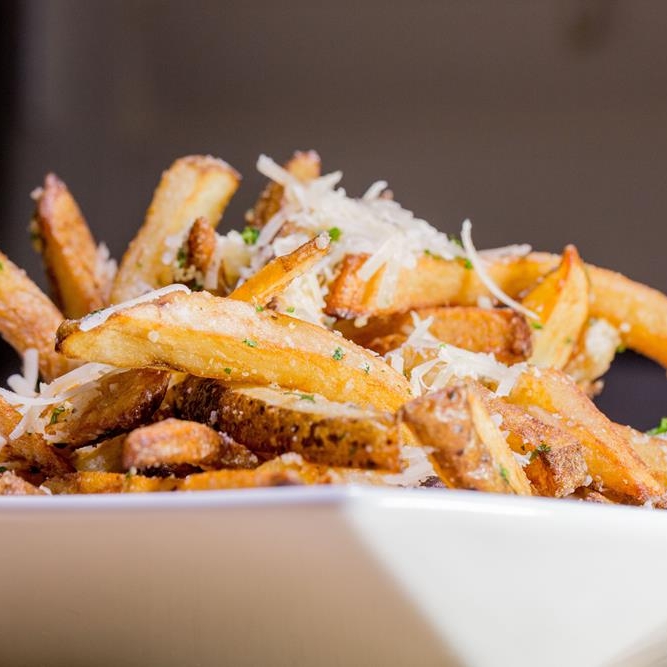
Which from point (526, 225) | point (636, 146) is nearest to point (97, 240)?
point (526, 225)

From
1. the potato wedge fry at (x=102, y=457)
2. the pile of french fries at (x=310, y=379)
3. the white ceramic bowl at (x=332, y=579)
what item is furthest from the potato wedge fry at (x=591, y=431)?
the potato wedge fry at (x=102, y=457)

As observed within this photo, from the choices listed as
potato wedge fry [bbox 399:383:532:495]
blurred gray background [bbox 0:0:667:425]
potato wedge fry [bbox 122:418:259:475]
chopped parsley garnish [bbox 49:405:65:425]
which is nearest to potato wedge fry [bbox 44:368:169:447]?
chopped parsley garnish [bbox 49:405:65:425]

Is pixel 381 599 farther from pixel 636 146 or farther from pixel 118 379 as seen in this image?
pixel 636 146

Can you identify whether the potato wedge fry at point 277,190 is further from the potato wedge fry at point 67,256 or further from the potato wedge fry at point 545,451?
the potato wedge fry at point 545,451

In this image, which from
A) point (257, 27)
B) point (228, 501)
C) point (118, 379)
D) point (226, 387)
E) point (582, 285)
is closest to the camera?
point (228, 501)

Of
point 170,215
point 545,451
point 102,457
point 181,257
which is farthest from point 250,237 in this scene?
point 545,451

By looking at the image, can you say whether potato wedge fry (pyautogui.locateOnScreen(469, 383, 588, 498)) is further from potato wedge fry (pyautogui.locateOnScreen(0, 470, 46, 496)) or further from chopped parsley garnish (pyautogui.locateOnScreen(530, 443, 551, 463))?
potato wedge fry (pyautogui.locateOnScreen(0, 470, 46, 496))

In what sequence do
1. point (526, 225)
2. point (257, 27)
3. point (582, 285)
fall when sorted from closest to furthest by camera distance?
1. point (582, 285)
2. point (526, 225)
3. point (257, 27)
